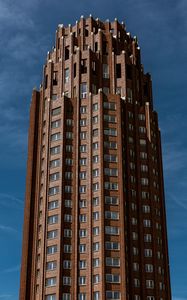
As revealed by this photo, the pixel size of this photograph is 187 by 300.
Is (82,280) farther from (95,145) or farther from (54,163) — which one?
(95,145)

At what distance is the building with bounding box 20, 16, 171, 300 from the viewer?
107750 mm

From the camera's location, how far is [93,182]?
117125 millimetres

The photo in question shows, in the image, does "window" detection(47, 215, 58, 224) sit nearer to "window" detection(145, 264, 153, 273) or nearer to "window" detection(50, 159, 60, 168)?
"window" detection(50, 159, 60, 168)

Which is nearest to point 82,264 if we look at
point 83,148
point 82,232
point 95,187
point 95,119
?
point 82,232

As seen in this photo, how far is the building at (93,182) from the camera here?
107750mm

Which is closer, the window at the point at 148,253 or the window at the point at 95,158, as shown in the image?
the window at the point at 148,253

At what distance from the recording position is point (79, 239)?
111 m

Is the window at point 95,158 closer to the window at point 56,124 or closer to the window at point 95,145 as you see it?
the window at point 95,145

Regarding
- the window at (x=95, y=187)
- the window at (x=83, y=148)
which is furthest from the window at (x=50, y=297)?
the window at (x=83, y=148)

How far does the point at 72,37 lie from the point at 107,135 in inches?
1455

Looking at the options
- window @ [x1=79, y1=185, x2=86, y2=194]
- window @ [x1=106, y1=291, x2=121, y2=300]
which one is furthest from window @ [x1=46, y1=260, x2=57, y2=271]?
window @ [x1=79, y1=185, x2=86, y2=194]

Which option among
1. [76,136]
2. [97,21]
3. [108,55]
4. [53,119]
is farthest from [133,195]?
[97,21]

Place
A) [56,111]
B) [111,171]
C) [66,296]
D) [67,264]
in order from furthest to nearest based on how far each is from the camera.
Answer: [56,111] → [111,171] → [67,264] → [66,296]

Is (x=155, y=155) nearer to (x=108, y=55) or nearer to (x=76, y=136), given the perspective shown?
(x=76, y=136)
